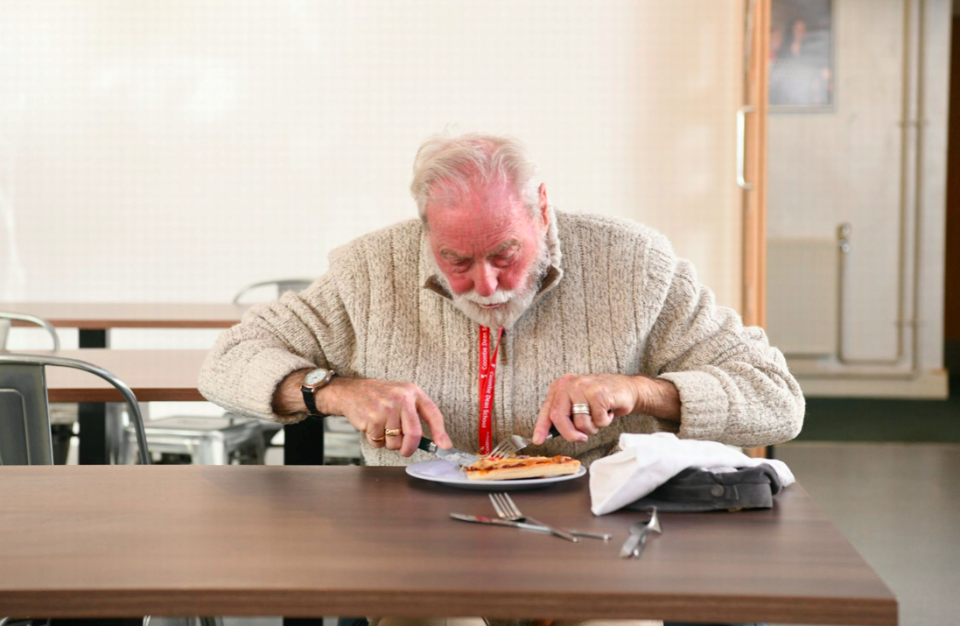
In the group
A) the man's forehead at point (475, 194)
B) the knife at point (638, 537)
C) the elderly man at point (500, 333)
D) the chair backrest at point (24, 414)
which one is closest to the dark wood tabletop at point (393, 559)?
the knife at point (638, 537)

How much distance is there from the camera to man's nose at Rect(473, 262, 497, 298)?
159 centimetres

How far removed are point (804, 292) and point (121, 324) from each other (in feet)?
15.2

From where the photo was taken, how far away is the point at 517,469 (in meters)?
1.29

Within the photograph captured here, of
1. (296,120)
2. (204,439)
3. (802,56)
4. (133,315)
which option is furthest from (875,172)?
(204,439)

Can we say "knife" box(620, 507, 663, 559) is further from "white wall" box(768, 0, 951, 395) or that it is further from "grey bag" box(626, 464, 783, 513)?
"white wall" box(768, 0, 951, 395)

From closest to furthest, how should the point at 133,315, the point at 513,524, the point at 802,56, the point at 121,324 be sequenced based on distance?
the point at 513,524
the point at 121,324
the point at 133,315
the point at 802,56

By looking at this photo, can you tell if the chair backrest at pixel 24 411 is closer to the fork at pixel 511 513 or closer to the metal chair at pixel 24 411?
the metal chair at pixel 24 411

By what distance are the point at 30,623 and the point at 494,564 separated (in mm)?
1112

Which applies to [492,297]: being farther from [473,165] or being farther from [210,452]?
[210,452]

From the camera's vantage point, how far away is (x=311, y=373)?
1572 millimetres

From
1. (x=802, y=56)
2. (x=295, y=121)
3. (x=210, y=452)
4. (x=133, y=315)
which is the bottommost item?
(x=210, y=452)

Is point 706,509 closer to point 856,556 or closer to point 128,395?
point 856,556

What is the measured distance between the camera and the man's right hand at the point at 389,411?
54.5 inches

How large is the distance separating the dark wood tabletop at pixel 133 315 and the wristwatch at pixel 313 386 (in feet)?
5.30
